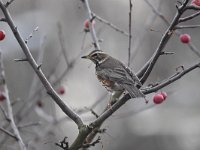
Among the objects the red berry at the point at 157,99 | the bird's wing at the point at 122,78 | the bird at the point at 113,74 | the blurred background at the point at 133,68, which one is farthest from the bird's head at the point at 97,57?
the blurred background at the point at 133,68

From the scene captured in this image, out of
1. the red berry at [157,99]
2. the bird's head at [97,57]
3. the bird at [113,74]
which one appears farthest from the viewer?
the bird's head at [97,57]

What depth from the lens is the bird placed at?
3562 millimetres

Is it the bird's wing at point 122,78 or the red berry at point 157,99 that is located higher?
the bird's wing at point 122,78

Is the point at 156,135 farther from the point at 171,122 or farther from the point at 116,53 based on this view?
the point at 116,53

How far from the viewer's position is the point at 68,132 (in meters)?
11.6

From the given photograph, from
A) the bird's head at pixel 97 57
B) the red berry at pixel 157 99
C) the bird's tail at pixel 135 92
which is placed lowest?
the red berry at pixel 157 99

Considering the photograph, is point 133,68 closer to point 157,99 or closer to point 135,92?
A: point 157,99

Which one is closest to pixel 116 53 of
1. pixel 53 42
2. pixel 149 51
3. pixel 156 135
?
pixel 149 51

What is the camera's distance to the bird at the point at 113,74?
3.56 meters

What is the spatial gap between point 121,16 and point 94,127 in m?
11.6

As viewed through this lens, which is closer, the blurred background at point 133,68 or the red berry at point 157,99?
the red berry at point 157,99

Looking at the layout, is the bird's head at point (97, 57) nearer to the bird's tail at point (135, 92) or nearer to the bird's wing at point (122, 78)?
the bird's wing at point (122, 78)

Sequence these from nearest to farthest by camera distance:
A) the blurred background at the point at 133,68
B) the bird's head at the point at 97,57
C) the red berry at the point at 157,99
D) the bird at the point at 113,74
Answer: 1. the red berry at the point at 157,99
2. the bird at the point at 113,74
3. the bird's head at the point at 97,57
4. the blurred background at the point at 133,68

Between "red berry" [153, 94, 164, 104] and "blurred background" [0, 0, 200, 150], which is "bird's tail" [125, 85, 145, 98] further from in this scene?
"blurred background" [0, 0, 200, 150]
